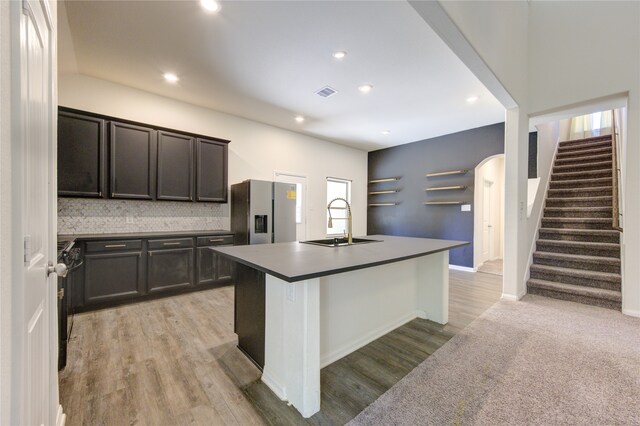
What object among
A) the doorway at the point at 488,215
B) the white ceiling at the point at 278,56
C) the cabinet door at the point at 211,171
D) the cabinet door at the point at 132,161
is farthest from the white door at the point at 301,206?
the doorway at the point at 488,215

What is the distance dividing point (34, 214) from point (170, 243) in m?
2.90

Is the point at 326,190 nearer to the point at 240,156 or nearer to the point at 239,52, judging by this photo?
the point at 240,156

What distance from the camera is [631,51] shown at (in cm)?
299

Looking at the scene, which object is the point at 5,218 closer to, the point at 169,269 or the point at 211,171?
the point at 169,269

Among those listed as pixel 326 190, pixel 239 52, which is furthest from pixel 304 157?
pixel 239 52

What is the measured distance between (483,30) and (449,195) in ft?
12.4

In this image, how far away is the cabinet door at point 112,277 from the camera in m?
3.09

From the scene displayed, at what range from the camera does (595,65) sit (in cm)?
320

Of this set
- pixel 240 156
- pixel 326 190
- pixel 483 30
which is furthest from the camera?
pixel 326 190

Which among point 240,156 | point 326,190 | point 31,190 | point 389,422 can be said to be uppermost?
point 240,156

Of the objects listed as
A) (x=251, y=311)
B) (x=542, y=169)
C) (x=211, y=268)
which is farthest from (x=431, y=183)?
(x=251, y=311)

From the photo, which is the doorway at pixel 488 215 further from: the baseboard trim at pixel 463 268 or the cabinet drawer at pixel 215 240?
the cabinet drawer at pixel 215 240

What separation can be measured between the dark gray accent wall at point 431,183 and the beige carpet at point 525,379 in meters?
2.95

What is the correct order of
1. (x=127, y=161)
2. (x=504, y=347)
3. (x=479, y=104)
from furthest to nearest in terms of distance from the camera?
(x=479, y=104) → (x=127, y=161) → (x=504, y=347)
